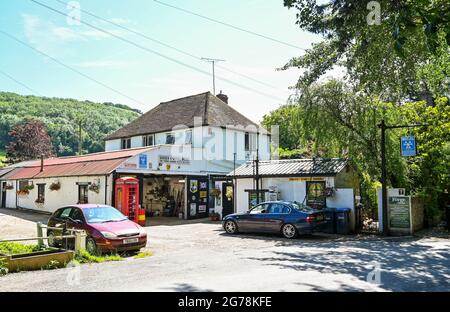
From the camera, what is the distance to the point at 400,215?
17.5 m

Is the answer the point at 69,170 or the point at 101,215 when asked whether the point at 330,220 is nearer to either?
the point at 101,215

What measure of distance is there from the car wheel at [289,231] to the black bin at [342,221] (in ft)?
9.33

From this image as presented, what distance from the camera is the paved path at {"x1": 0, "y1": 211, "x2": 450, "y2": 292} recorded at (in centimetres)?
763

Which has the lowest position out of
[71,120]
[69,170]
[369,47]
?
[69,170]

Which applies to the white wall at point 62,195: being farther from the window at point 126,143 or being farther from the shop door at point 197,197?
the window at point 126,143

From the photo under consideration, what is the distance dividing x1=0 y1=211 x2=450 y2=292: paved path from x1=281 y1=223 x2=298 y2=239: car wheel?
38.1 inches

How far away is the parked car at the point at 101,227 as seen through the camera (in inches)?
472

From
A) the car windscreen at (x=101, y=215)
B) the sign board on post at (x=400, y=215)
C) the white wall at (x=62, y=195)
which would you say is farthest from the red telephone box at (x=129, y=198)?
the sign board on post at (x=400, y=215)

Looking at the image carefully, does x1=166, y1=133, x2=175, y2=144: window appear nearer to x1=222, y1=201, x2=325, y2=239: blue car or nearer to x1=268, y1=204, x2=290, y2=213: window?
x1=222, y1=201, x2=325, y2=239: blue car

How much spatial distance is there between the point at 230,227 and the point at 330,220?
14.9 feet

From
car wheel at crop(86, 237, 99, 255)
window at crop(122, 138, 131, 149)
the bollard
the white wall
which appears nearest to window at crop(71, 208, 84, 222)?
car wheel at crop(86, 237, 99, 255)

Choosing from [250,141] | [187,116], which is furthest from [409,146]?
[187,116]
